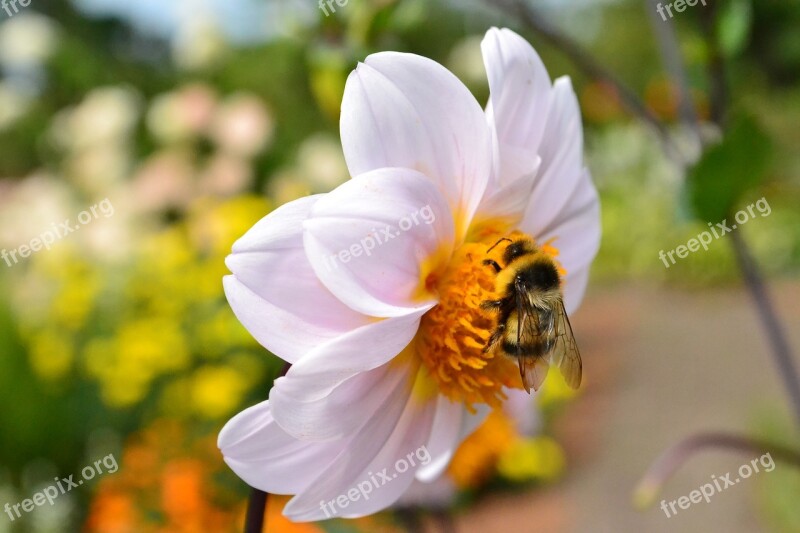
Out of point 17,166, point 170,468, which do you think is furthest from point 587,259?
point 17,166

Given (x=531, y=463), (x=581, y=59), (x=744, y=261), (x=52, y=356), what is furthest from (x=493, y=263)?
(x=52, y=356)

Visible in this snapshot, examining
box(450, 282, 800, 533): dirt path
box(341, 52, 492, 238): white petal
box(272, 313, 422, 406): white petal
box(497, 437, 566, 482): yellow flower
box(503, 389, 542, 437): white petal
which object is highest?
box(341, 52, 492, 238): white petal

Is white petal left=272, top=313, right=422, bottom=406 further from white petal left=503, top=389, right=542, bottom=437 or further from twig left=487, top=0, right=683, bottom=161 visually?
twig left=487, top=0, right=683, bottom=161

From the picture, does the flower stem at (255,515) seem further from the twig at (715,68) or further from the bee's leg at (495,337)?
the twig at (715,68)

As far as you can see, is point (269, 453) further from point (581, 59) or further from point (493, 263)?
point (581, 59)

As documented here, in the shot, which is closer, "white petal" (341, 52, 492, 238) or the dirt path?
"white petal" (341, 52, 492, 238)

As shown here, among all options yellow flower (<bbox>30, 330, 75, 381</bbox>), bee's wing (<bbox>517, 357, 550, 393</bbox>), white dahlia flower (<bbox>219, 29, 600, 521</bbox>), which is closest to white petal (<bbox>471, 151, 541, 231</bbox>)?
white dahlia flower (<bbox>219, 29, 600, 521</bbox>)
